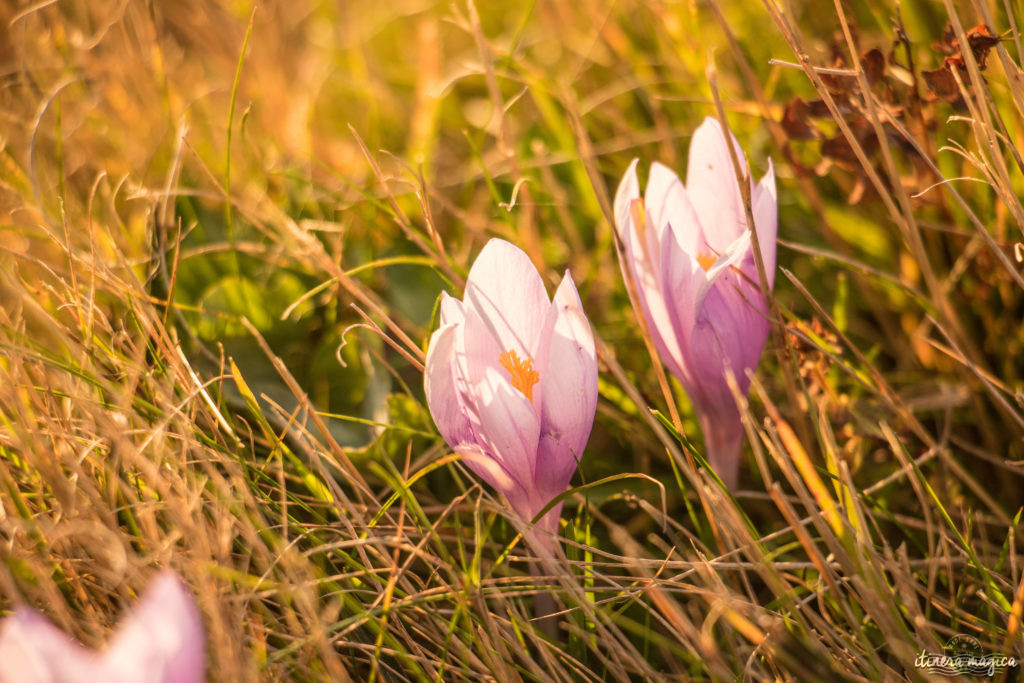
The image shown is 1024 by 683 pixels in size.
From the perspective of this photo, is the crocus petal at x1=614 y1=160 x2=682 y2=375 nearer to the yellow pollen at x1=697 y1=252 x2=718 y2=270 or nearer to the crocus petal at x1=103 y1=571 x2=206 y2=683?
the yellow pollen at x1=697 y1=252 x2=718 y2=270

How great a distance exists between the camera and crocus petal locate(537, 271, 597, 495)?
0.70 m

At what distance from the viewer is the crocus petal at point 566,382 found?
0.70 meters

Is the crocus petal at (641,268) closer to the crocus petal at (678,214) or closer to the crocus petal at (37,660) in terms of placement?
the crocus petal at (678,214)

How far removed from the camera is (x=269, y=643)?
78 cm

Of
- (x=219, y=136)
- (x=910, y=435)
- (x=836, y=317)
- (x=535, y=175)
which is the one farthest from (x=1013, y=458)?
(x=219, y=136)

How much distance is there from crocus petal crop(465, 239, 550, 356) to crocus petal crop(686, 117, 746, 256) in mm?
247

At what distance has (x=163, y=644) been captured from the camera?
47 centimetres

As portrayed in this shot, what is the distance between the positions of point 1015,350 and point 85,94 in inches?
68.9

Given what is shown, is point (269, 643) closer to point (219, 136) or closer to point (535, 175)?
point (535, 175)

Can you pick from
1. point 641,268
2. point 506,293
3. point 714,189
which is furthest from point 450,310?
point 714,189

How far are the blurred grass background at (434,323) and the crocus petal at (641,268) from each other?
0.22ft

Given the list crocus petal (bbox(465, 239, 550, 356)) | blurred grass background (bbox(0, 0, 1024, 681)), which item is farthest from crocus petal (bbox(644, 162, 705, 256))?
crocus petal (bbox(465, 239, 550, 356))

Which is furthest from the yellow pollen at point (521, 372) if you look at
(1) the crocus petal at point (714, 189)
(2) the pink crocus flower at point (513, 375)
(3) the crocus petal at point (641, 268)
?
(1) the crocus petal at point (714, 189)

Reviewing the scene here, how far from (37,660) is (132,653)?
0.05 metres
